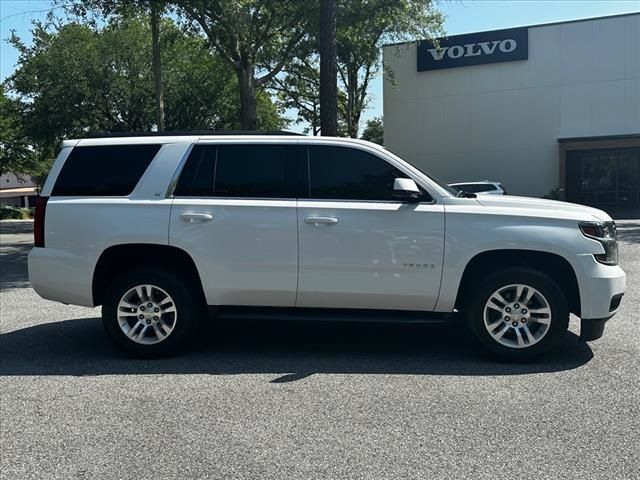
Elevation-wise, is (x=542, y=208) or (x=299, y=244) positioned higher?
(x=542, y=208)

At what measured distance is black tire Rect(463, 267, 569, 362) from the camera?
16.9 ft

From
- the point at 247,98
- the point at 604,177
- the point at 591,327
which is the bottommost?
the point at 591,327

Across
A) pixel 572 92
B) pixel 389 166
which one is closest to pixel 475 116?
pixel 572 92

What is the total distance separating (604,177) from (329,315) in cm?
2574

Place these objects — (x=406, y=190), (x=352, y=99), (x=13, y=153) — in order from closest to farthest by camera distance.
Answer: (x=406, y=190) → (x=352, y=99) → (x=13, y=153)

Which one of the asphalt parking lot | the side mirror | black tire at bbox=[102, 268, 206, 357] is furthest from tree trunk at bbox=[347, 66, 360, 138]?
black tire at bbox=[102, 268, 206, 357]

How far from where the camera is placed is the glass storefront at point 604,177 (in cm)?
2680

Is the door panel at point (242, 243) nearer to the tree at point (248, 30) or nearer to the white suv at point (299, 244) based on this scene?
the white suv at point (299, 244)

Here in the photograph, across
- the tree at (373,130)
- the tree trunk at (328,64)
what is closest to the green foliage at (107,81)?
the tree trunk at (328,64)

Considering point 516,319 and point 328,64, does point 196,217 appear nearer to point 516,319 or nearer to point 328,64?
point 516,319

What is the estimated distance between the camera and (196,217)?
5371 millimetres

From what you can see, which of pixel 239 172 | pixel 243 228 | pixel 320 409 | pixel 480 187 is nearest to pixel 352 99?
pixel 480 187

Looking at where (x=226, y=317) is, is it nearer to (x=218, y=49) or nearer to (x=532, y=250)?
(x=532, y=250)

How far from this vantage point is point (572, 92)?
27.6 metres
